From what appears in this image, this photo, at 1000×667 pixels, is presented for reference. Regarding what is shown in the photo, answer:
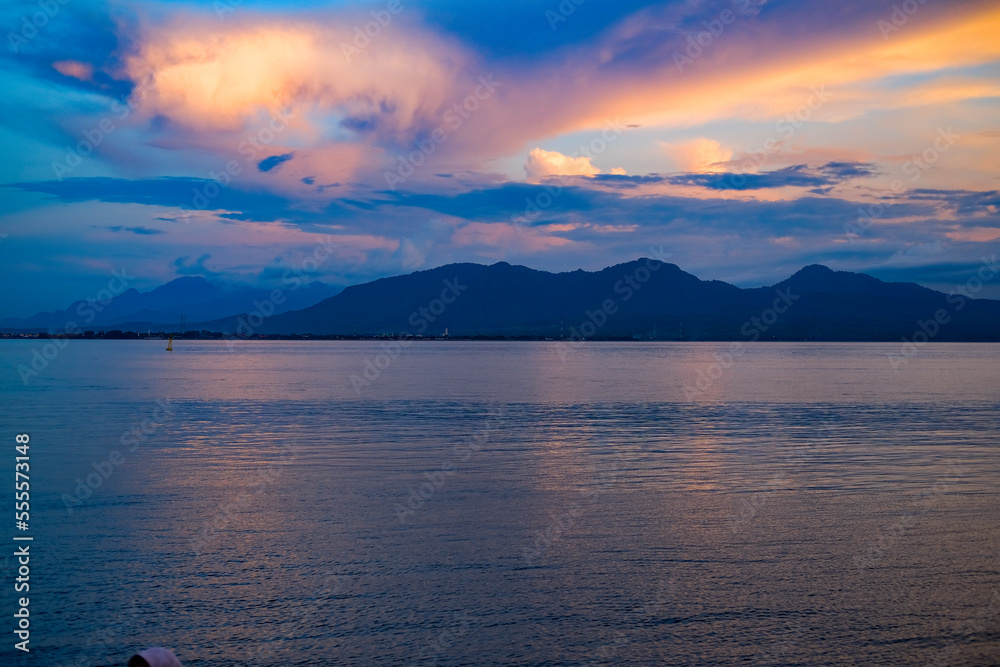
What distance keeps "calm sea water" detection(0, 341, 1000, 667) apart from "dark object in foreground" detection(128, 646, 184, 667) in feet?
11.2

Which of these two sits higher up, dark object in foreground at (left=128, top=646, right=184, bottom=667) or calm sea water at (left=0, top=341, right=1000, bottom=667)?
dark object in foreground at (left=128, top=646, right=184, bottom=667)

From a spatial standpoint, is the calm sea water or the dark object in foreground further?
the calm sea water

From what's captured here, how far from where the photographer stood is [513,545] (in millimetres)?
16688

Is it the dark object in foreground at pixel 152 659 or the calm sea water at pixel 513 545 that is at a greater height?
the dark object in foreground at pixel 152 659

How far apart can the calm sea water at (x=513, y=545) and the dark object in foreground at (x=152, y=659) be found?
134 inches

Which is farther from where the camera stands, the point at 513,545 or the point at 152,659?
the point at 513,545

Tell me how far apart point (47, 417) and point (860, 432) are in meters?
39.8

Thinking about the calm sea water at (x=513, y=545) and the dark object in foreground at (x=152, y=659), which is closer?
the dark object in foreground at (x=152, y=659)

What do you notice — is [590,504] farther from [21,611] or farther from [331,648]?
[21,611]

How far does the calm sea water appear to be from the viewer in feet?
38.7

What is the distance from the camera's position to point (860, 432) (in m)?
36.4

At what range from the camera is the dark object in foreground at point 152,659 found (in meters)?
7.58

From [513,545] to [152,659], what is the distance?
980cm

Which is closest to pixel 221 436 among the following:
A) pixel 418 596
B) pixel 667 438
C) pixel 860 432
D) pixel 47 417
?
pixel 47 417
